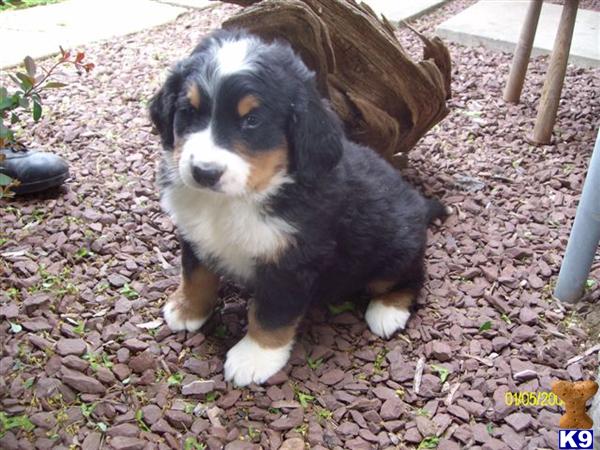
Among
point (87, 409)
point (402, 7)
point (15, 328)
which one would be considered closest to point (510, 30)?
point (402, 7)

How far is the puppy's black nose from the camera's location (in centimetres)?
228

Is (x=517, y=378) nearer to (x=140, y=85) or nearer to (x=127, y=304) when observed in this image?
(x=127, y=304)

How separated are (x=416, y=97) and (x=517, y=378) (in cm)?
187

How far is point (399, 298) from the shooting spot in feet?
10.6

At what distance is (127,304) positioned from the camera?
10.5 feet

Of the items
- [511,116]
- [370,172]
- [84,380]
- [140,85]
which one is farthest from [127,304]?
[511,116]

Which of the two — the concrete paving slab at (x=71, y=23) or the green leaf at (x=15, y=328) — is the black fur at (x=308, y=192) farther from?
the concrete paving slab at (x=71, y=23)

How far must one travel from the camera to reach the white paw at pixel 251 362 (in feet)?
9.26

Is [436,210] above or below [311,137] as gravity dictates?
below

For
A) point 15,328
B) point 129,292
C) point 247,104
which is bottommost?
point 129,292

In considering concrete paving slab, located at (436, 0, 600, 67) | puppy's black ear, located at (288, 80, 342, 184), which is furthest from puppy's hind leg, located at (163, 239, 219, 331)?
concrete paving slab, located at (436, 0, 600, 67)

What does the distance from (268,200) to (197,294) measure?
2.32ft

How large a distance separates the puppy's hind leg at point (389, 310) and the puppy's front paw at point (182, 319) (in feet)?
2.72

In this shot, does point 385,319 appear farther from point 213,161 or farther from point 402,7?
point 402,7
